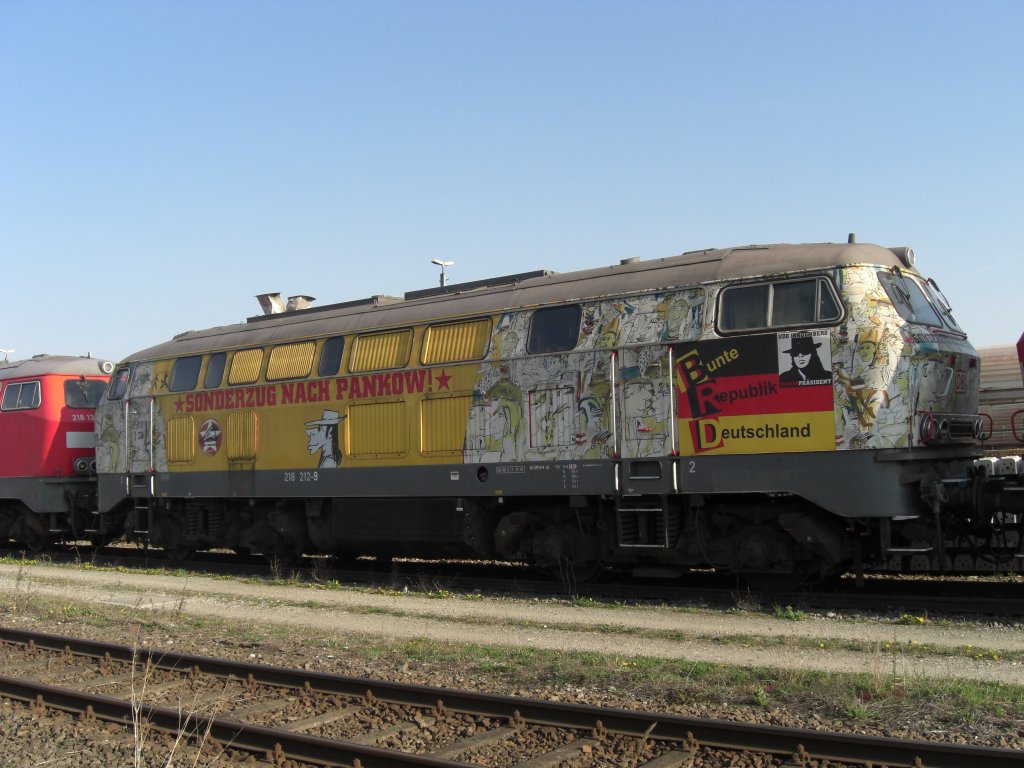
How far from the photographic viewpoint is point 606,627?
10.5 metres

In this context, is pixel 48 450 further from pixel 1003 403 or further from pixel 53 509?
pixel 1003 403

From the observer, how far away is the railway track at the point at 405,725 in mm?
6160

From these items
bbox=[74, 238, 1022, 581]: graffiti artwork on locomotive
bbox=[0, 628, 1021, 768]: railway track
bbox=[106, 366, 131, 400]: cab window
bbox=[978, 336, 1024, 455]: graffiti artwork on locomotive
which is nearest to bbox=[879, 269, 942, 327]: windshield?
bbox=[74, 238, 1022, 581]: graffiti artwork on locomotive

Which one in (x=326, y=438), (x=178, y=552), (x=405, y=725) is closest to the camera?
(x=405, y=725)

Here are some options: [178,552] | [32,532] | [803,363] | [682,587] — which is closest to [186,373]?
[178,552]

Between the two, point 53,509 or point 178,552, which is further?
point 53,509

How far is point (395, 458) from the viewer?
14.1 metres

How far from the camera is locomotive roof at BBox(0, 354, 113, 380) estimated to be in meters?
20.3

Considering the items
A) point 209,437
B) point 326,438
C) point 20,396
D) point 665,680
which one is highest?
point 20,396

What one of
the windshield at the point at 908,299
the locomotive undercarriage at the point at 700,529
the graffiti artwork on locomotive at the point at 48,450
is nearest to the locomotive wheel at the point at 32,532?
the graffiti artwork on locomotive at the point at 48,450

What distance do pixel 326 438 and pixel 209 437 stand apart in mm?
2817

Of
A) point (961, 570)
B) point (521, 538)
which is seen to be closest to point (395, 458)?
point (521, 538)

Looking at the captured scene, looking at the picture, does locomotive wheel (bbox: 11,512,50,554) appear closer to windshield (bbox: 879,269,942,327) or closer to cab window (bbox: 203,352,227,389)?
cab window (bbox: 203,352,227,389)

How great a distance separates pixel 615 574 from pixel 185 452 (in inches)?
305
